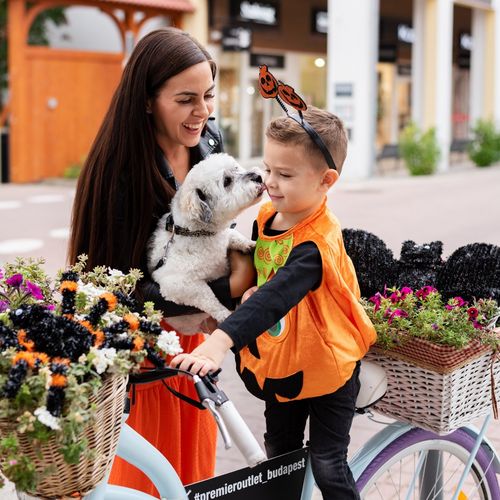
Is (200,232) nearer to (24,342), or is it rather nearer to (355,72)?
(24,342)

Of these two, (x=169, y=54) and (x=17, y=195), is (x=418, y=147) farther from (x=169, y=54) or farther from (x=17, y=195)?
(x=169, y=54)

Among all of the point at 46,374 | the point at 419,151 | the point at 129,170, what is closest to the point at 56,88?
the point at 419,151

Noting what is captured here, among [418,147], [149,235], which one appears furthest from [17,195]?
[149,235]

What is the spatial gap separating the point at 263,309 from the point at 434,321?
1.75 feet

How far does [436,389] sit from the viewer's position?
2.28 m

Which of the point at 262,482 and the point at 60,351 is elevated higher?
the point at 60,351

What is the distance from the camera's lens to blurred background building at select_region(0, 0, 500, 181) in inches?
798

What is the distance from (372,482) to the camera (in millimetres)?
2521

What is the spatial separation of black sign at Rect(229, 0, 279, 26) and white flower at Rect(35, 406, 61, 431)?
74.1ft

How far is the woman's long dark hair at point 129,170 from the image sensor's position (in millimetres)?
2496

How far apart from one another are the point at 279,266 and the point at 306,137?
337mm

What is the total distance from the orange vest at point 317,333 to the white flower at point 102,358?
68 centimetres

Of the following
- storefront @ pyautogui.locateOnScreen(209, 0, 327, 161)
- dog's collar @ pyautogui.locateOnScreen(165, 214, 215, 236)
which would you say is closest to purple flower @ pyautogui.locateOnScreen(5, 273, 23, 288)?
dog's collar @ pyautogui.locateOnScreen(165, 214, 215, 236)

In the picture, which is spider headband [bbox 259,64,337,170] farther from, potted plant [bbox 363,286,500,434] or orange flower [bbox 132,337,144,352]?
orange flower [bbox 132,337,144,352]
